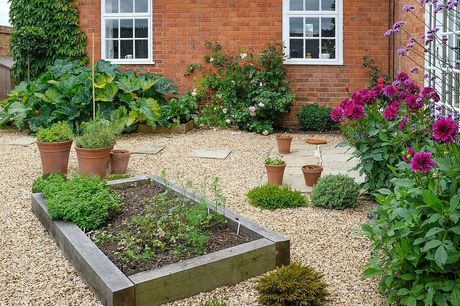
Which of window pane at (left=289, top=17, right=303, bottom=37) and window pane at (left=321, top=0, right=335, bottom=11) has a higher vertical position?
window pane at (left=321, top=0, right=335, bottom=11)

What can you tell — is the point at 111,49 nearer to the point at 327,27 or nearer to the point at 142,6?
the point at 142,6

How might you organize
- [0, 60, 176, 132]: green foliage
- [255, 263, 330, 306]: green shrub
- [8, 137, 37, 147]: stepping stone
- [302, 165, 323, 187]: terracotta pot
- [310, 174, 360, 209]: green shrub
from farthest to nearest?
[0, 60, 176, 132]: green foliage < [8, 137, 37, 147]: stepping stone < [302, 165, 323, 187]: terracotta pot < [310, 174, 360, 209]: green shrub < [255, 263, 330, 306]: green shrub

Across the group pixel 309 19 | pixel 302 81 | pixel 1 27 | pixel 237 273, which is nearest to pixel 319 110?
pixel 302 81

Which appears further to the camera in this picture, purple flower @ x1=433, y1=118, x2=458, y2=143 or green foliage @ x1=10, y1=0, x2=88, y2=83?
green foliage @ x1=10, y1=0, x2=88, y2=83

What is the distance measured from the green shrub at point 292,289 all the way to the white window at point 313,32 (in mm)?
7471

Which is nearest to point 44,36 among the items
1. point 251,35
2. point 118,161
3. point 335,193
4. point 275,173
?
point 251,35

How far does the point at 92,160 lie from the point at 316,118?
4.98 metres

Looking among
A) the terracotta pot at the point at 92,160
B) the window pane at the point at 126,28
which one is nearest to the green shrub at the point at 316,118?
the window pane at the point at 126,28

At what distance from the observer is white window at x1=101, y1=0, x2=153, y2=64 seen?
10.4m

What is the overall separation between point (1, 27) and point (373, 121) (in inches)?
559

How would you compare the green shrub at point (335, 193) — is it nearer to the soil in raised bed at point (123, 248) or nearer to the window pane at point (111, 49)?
the soil in raised bed at point (123, 248)

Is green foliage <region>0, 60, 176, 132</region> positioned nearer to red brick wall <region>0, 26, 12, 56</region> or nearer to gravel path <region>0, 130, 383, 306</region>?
gravel path <region>0, 130, 383, 306</region>

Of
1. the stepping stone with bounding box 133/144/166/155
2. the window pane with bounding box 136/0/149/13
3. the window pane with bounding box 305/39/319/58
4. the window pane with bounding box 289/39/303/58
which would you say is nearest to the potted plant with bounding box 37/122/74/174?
the stepping stone with bounding box 133/144/166/155

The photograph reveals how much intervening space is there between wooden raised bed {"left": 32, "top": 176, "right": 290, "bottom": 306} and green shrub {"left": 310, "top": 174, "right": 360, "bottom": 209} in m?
1.18
